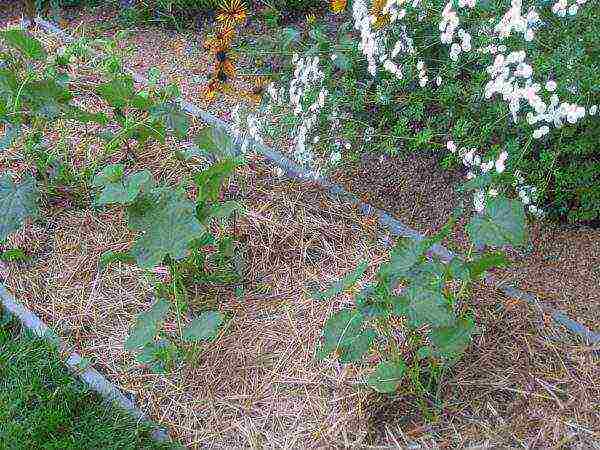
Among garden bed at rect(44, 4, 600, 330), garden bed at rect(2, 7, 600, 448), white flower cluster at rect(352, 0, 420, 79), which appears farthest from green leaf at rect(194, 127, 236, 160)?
white flower cluster at rect(352, 0, 420, 79)

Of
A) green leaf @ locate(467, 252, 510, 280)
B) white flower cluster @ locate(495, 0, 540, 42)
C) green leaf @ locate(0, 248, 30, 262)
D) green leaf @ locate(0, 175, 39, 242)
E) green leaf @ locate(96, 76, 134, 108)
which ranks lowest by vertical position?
green leaf @ locate(0, 248, 30, 262)

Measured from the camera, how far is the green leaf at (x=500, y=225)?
1.98 m

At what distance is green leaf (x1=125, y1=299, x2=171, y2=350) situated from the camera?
7.23 feet

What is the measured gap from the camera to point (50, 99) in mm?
2830

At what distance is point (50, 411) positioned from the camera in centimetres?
241

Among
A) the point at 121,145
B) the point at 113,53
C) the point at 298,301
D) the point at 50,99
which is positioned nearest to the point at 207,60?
the point at 113,53

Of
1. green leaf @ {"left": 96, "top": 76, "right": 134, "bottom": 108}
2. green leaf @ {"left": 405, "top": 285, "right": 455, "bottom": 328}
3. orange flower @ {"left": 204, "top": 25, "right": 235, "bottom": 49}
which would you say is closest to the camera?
green leaf @ {"left": 405, "top": 285, "right": 455, "bottom": 328}

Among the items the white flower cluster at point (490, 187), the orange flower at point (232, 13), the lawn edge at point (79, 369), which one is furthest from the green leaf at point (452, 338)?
the orange flower at point (232, 13)

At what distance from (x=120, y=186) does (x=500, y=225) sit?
1.16 metres

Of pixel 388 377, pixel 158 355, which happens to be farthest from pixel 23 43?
pixel 388 377

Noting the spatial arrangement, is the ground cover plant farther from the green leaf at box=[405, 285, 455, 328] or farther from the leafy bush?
the green leaf at box=[405, 285, 455, 328]

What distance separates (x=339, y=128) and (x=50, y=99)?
111 cm

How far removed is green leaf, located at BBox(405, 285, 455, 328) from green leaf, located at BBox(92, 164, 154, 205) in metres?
0.90

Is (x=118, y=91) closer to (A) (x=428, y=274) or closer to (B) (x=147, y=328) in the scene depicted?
(B) (x=147, y=328)
